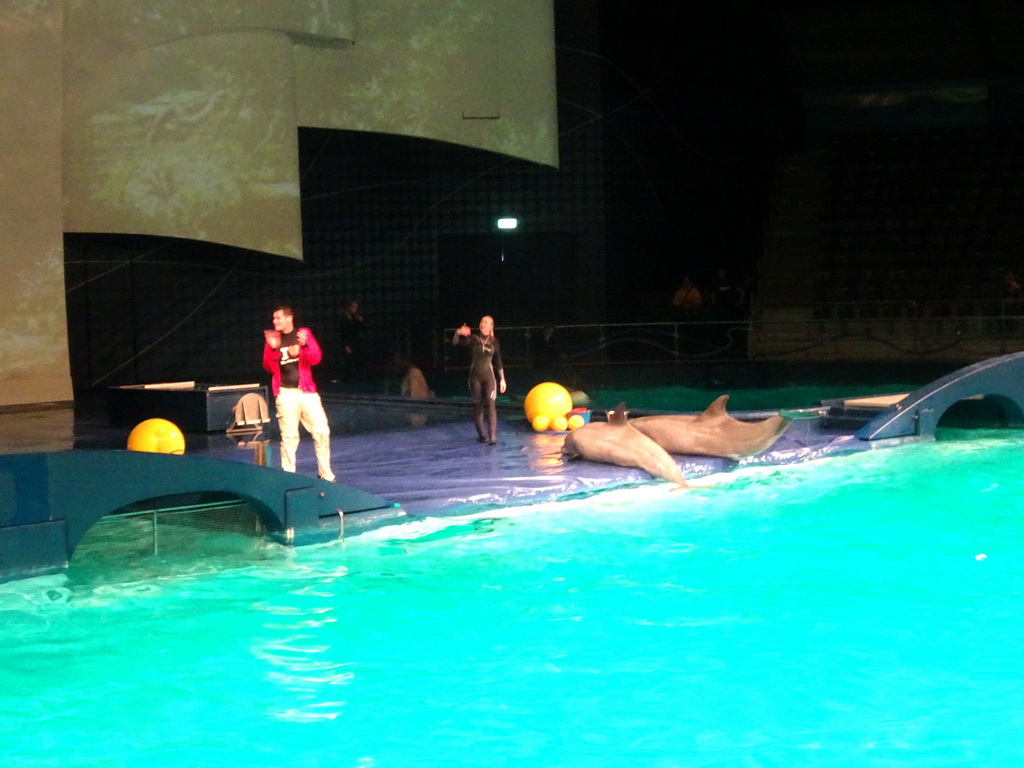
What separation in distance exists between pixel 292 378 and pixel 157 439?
80.6 inches

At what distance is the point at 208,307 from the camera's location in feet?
59.9

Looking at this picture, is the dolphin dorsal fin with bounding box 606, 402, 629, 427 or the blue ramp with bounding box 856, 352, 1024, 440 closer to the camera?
the dolphin dorsal fin with bounding box 606, 402, 629, 427

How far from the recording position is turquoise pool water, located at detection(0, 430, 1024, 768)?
4.84m

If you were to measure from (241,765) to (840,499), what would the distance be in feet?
18.7

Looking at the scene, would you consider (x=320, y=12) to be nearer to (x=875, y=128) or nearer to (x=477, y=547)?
(x=477, y=547)

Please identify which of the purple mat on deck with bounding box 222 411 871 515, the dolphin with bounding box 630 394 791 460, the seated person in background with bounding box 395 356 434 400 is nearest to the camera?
the purple mat on deck with bounding box 222 411 871 515

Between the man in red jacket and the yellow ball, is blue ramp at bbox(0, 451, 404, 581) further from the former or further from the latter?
the yellow ball

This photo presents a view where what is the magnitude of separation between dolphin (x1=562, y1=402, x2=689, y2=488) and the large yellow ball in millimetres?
1593

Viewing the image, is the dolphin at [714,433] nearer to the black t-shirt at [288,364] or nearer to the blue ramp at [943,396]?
the blue ramp at [943,396]

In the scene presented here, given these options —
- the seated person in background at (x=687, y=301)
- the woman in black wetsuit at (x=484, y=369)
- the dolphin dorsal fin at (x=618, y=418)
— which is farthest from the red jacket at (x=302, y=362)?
the seated person in background at (x=687, y=301)

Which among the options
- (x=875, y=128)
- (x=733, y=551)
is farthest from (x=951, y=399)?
(x=875, y=128)

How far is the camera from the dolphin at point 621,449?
31.3 feet

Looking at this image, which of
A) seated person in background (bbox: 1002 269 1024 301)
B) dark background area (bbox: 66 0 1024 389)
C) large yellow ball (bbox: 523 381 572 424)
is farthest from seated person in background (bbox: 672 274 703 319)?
large yellow ball (bbox: 523 381 572 424)

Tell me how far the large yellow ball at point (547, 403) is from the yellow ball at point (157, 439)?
11.0ft
